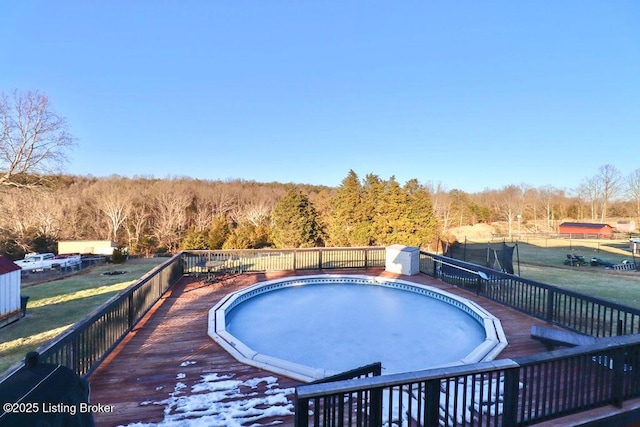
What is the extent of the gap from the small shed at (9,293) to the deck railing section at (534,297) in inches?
479

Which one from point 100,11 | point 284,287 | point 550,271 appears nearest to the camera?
point 284,287

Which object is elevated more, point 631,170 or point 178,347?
point 631,170

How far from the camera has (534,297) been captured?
18.7ft

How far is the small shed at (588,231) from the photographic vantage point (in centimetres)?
3622

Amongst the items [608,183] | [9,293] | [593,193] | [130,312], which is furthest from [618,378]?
[608,183]

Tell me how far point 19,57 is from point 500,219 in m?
55.7

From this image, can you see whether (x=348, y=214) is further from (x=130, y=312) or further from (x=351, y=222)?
(x=130, y=312)

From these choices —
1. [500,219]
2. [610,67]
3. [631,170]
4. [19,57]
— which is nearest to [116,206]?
[19,57]

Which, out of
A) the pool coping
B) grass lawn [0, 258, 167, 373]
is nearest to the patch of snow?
the pool coping

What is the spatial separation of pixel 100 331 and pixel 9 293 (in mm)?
8488

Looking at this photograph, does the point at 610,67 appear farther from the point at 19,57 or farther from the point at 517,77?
the point at 19,57

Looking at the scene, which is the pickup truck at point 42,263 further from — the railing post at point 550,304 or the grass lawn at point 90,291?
the railing post at point 550,304

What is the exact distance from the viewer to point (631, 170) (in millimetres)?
45312

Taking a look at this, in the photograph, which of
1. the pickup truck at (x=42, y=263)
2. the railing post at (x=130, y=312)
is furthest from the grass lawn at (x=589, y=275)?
the pickup truck at (x=42, y=263)
